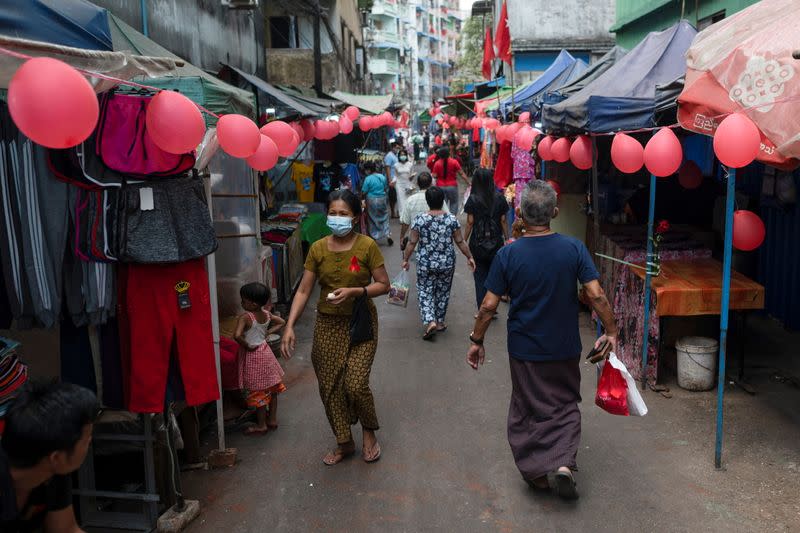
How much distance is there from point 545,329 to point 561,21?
24.4m

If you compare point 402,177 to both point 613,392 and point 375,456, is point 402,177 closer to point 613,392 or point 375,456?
point 375,456

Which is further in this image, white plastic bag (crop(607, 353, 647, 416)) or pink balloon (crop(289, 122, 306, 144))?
pink balloon (crop(289, 122, 306, 144))

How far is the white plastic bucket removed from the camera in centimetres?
647

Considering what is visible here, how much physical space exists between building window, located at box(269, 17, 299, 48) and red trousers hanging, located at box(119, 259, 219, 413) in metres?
16.1

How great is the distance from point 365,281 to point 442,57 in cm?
8764

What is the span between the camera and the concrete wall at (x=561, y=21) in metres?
26.4

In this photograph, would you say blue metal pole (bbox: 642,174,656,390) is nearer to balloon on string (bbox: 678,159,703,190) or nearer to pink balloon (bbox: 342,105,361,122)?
balloon on string (bbox: 678,159,703,190)

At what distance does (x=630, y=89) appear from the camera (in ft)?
23.4

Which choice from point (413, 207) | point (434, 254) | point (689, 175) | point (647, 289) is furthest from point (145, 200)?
point (689, 175)

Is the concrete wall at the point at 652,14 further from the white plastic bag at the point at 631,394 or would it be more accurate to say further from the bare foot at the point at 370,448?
the bare foot at the point at 370,448

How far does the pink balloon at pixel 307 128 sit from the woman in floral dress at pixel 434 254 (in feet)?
11.1

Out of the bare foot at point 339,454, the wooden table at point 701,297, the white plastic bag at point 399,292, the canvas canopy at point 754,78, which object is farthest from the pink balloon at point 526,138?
the bare foot at point 339,454

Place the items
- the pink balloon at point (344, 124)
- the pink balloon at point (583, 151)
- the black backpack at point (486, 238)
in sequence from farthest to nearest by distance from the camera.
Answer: the pink balloon at point (344, 124) < the black backpack at point (486, 238) < the pink balloon at point (583, 151)

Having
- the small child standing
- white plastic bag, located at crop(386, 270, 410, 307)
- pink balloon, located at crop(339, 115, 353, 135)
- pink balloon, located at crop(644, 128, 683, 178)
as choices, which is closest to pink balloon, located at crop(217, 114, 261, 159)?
the small child standing
